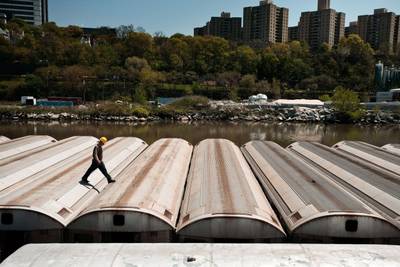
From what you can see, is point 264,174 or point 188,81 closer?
point 264,174

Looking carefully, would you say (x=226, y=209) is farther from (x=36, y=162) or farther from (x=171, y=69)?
(x=171, y=69)

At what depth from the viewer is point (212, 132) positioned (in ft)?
155

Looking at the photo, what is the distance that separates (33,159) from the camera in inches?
609

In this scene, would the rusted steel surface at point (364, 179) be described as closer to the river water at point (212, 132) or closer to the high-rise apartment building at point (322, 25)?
the river water at point (212, 132)

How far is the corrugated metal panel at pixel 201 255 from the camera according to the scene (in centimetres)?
669

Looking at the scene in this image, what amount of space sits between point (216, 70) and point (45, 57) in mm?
47403

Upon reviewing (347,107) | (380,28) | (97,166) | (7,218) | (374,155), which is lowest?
(7,218)

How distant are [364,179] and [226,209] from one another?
6376 mm

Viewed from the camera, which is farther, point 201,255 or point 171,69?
point 171,69

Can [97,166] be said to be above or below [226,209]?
above

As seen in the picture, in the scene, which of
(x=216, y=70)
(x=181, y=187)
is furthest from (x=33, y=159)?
(x=216, y=70)

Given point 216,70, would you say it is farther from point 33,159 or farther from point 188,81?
point 33,159

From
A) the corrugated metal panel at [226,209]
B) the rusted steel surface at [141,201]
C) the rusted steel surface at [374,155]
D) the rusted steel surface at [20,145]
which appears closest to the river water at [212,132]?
the rusted steel surface at [374,155]

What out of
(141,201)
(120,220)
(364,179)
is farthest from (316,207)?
(120,220)
